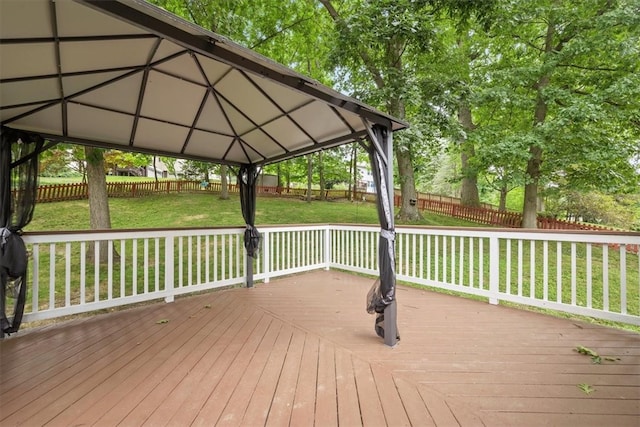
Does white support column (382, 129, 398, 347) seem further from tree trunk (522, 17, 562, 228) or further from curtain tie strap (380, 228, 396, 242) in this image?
tree trunk (522, 17, 562, 228)

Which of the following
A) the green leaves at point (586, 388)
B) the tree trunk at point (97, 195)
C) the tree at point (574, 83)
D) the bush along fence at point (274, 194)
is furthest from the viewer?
the bush along fence at point (274, 194)

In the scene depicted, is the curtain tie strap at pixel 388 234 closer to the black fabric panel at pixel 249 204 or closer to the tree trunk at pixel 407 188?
the black fabric panel at pixel 249 204

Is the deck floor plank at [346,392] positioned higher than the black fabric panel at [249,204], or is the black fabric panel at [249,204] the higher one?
the black fabric panel at [249,204]

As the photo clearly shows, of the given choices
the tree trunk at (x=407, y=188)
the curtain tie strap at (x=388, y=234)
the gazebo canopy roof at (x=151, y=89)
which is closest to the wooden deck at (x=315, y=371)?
the curtain tie strap at (x=388, y=234)

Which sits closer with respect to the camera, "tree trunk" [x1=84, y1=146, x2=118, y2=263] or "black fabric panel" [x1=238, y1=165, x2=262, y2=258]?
"black fabric panel" [x1=238, y1=165, x2=262, y2=258]

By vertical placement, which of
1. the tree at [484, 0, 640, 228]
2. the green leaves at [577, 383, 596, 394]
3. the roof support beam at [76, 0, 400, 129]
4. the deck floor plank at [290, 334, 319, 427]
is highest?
the tree at [484, 0, 640, 228]

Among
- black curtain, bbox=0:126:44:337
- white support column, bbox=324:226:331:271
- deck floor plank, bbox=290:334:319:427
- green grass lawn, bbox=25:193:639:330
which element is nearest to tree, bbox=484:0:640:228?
green grass lawn, bbox=25:193:639:330

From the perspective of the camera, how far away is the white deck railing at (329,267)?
280cm

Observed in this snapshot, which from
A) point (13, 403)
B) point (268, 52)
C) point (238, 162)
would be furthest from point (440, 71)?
point (13, 403)

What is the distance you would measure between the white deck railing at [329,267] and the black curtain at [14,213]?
0.14 m

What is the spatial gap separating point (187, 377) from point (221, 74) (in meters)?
2.55

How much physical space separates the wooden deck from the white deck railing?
31 centimetres

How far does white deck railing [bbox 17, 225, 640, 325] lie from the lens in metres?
2.80

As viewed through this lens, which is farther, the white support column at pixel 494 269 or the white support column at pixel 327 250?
the white support column at pixel 327 250
